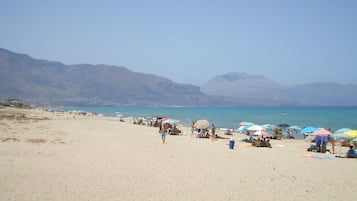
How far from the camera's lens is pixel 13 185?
29.8ft

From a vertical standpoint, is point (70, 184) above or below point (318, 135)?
below

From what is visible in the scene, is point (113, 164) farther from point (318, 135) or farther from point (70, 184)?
point (318, 135)

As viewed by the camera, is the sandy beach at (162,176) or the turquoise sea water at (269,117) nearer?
the sandy beach at (162,176)

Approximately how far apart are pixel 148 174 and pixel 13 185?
147 inches

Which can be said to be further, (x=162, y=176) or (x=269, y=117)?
(x=269, y=117)

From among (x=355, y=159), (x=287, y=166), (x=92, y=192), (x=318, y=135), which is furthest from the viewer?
(x=318, y=135)

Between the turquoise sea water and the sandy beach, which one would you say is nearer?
the sandy beach

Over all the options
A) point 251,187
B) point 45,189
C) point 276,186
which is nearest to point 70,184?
point 45,189

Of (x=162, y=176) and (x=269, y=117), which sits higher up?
(x=269, y=117)

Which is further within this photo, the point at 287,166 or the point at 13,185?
the point at 287,166

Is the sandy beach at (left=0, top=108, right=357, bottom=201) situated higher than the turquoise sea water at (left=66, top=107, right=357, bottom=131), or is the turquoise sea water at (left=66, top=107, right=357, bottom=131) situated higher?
the turquoise sea water at (left=66, top=107, right=357, bottom=131)

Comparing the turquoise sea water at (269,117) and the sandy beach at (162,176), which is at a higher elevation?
the turquoise sea water at (269,117)

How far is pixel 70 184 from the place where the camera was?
9.46 metres

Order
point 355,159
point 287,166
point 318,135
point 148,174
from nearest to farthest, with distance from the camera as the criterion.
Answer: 1. point 148,174
2. point 287,166
3. point 355,159
4. point 318,135
